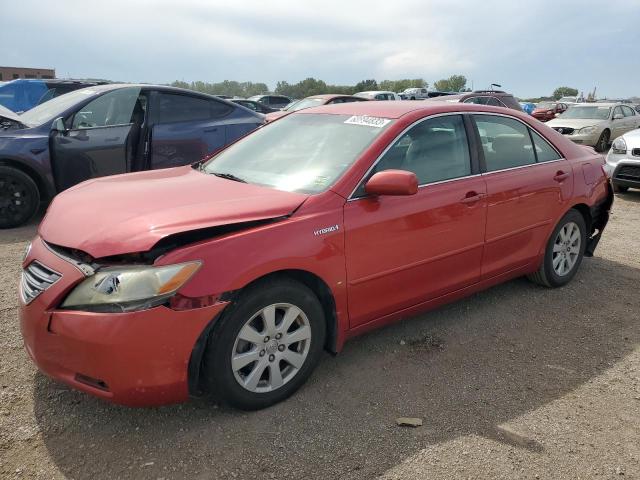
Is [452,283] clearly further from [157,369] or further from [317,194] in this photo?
[157,369]

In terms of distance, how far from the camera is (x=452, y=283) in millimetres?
3521

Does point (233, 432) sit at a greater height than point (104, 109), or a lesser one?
lesser

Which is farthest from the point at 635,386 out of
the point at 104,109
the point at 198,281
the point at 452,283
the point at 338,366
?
the point at 104,109

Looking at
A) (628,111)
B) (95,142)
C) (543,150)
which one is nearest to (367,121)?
(543,150)

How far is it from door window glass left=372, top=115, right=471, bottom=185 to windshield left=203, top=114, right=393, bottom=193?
0.56 ft

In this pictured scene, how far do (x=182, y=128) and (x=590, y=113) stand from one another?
13.7 metres

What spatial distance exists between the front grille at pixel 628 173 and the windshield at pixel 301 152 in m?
6.90

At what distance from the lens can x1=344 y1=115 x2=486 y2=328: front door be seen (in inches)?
116

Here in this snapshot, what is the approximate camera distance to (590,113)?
51.1 ft

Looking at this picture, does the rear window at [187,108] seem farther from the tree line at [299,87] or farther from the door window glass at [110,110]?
the tree line at [299,87]

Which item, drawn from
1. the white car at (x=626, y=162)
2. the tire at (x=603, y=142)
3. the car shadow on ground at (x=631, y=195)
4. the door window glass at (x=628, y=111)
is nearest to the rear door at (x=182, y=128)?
the white car at (x=626, y=162)

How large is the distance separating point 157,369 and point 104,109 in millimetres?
4798

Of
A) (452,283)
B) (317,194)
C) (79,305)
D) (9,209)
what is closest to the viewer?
(79,305)

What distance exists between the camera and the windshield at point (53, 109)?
20.1 ft
